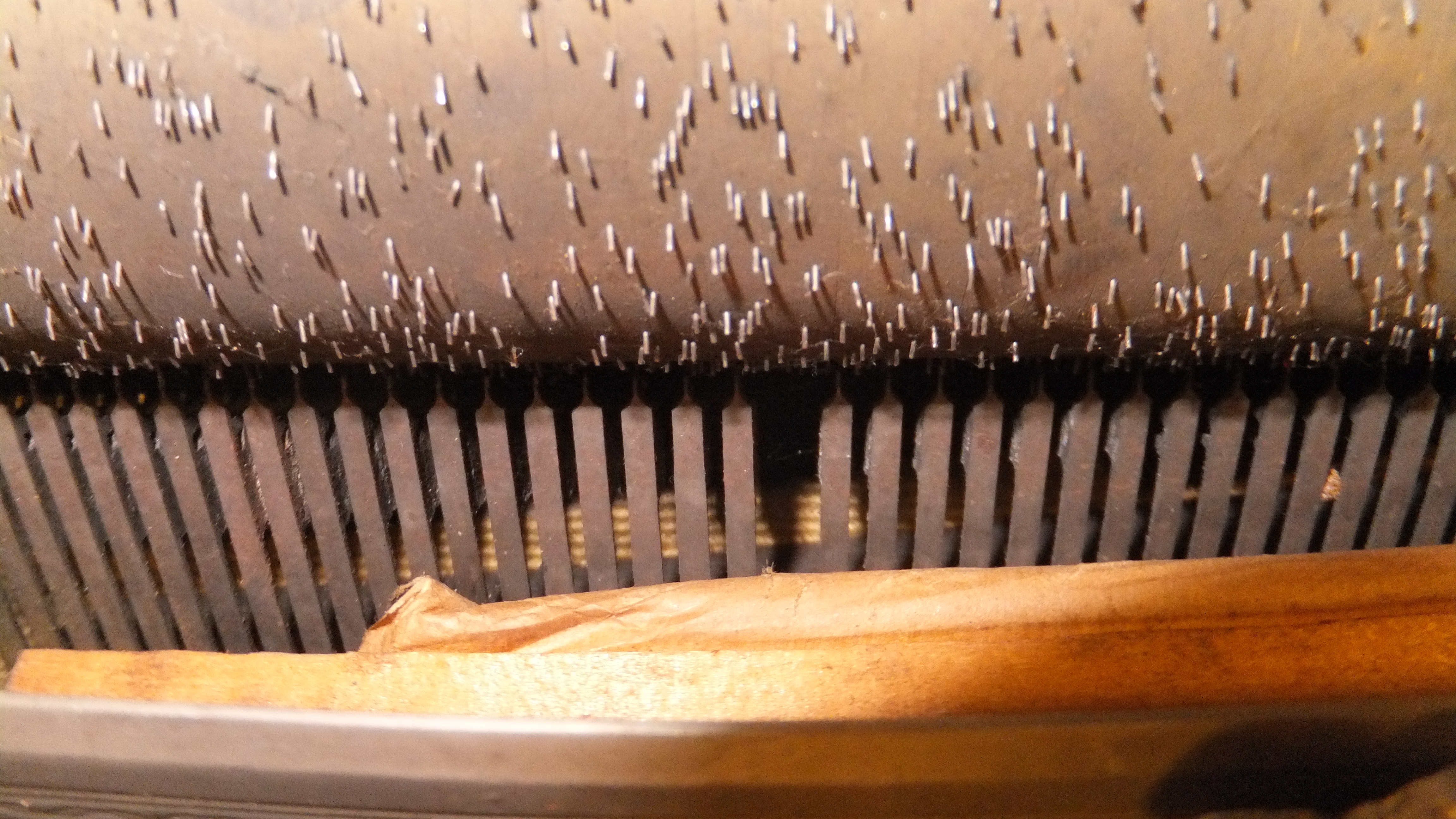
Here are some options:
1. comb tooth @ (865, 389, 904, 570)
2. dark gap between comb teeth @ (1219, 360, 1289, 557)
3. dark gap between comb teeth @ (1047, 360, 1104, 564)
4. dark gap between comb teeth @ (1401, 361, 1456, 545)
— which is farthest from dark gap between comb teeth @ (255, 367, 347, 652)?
dark gap between comb teeth @ (1401, 361, 1456, 545)

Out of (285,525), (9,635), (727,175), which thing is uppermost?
(727,175)

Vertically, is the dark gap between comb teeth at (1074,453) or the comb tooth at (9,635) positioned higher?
the dark gap between comb teeth at (1074,453)

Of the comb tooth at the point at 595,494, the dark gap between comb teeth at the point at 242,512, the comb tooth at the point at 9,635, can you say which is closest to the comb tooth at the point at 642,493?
the comb tooth at the point at 595,494

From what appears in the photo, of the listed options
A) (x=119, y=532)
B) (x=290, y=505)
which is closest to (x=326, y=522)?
(x=290, y=505)

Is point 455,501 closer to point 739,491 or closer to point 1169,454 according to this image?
point 739,491

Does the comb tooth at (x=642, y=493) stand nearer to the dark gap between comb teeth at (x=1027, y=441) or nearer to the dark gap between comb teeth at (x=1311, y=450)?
the dark gap between comb teeth at (x=1027, y=441)

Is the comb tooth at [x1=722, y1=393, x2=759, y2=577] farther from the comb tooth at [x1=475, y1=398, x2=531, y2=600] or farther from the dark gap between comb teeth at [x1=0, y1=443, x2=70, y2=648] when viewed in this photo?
the dark gap between comb teeth at [x1=0, y1=443, x2=70, y2=648]

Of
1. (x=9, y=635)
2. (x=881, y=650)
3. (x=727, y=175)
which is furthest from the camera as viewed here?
(x=9, y=635)
